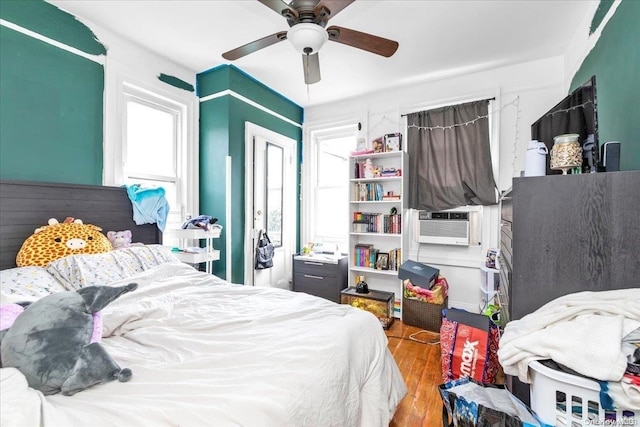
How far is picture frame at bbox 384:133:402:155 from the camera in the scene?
3262 mm

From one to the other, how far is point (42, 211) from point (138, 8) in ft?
5.36

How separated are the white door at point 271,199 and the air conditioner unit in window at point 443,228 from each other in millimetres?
1706

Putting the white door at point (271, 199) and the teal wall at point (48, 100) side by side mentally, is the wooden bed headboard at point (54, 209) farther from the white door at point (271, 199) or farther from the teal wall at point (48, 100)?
the white door at point (271, 199)

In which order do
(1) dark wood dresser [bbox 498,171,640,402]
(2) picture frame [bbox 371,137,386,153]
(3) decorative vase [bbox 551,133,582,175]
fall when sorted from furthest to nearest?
(2) picture frame [bbox 371,137,386,153]
(3) decorative vase [bbox 551,133,582,175]
(1) dark wood dresser [bbox 498,171,640,402]

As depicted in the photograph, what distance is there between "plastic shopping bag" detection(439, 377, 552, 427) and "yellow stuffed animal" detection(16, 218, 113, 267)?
7.70 ft

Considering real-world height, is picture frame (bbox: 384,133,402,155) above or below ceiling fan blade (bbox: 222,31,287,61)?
below

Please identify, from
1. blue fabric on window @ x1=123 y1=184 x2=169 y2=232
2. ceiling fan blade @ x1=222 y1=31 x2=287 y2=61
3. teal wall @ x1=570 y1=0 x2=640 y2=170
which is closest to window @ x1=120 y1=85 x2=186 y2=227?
blue fabric on window @ x1=123 y1=184 x2=169 y2=232

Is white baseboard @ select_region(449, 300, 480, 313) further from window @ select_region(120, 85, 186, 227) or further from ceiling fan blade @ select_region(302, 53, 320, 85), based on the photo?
window @ select_region(120, 85, 186, 227)

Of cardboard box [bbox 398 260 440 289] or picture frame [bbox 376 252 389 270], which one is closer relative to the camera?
cardboard box [bbox 398 260 440 289]

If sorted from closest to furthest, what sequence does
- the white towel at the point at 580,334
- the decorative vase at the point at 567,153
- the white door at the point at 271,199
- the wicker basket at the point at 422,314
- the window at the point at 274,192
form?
the white towel at the point at 580,334 < the decorative vase at the point at 567,153 < the wicker basket at the point at 422,314 < the white door at the point at 271,199 < the window at the point at 274,192

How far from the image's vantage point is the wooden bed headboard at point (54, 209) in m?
1.76

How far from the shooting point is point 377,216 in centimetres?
340

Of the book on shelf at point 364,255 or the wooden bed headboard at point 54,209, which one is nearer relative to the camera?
the wooden bed headboard at point 54,209

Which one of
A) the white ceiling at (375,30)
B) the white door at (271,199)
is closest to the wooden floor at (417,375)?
the white door at (271,199)
